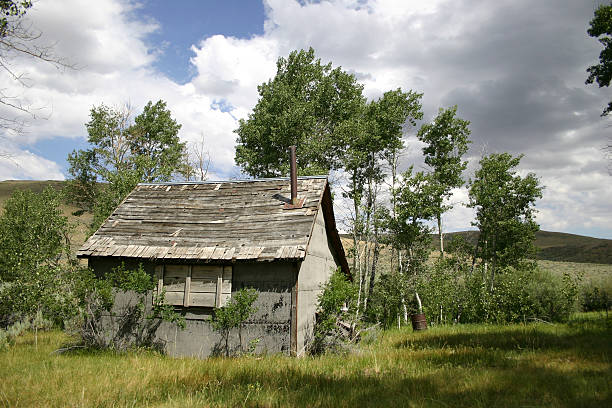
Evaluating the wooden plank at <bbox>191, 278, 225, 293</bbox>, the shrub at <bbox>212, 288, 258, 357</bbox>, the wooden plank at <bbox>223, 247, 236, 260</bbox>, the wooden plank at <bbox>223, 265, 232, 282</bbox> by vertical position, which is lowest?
the shrub at <bbox>212, 288, 258, 357</bbox>

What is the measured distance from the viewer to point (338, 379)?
6723 mm

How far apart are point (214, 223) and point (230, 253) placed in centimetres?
191

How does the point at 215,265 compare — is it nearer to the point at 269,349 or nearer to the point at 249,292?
the point at 249,292

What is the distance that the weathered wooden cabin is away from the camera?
969 cm

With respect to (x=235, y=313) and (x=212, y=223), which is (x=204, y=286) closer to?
(x=235, y=313)

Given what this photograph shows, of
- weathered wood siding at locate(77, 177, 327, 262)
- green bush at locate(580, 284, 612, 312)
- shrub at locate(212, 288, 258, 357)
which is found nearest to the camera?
shrub at locate(212, 288, 258, 357)

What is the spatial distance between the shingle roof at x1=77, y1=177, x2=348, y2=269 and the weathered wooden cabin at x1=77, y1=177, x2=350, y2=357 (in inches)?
1.2

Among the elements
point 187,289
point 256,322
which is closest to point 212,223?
point 187,289

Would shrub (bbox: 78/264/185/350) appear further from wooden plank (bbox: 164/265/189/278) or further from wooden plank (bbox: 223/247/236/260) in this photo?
wooden plank (bbox: 223/247/236/260)

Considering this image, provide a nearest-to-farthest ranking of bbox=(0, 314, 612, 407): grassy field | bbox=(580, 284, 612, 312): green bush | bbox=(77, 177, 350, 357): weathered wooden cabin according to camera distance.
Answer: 1. bbox=(0, 314, 612, 407): grassy field
2. bbox=(77, 177, 350, 357): weathered wooden cabin
3. bbox=(580, 284, 612, 312): green bush

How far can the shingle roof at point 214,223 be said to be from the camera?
10.2 meters

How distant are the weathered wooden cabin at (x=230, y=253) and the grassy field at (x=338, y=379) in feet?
3.53

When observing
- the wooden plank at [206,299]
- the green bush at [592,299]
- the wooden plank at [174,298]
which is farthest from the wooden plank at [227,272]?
the green bush at [592,299]

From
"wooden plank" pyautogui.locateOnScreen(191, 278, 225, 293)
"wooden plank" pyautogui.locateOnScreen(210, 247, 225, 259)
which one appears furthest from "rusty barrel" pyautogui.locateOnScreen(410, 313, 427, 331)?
"wooden plank" pyautogui.locateOnScreen(210, 247, 225, 259)
